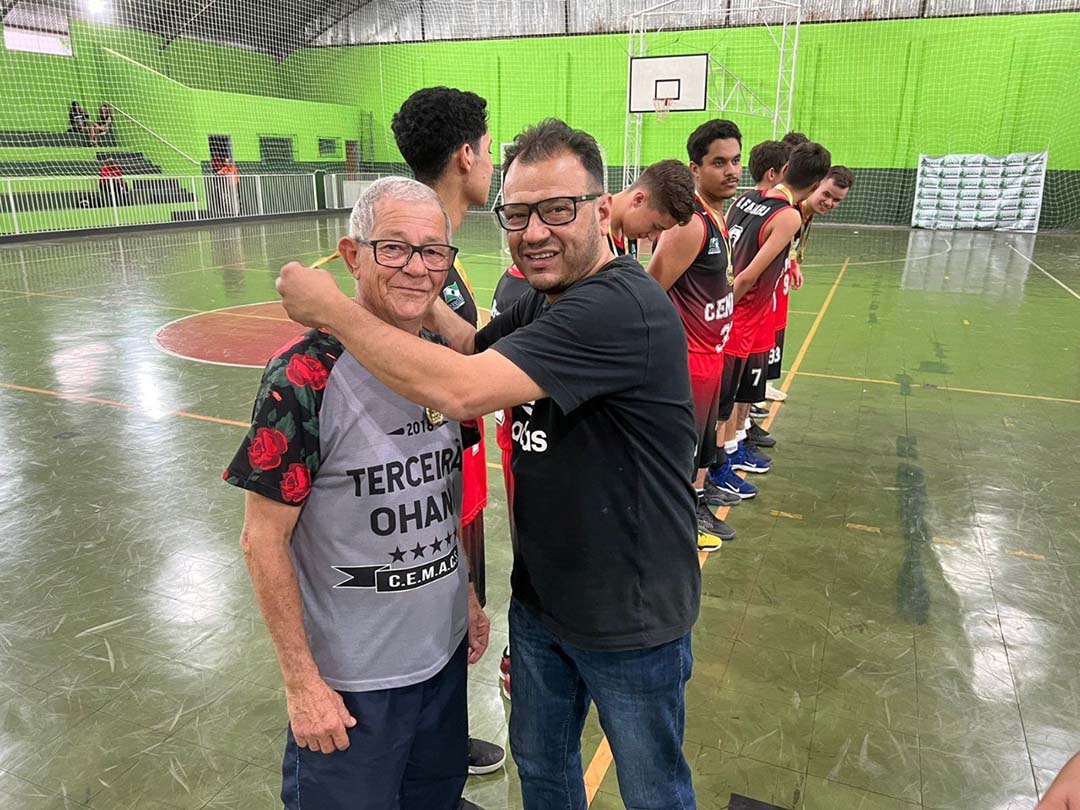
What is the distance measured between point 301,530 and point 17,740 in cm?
199

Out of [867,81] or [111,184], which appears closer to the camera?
[111,184]

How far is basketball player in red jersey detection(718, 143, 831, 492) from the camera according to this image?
181 inches

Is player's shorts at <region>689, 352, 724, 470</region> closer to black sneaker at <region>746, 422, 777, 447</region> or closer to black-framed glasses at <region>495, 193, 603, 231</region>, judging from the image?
black sneaker at <region>746, 422, 777, 447</region>

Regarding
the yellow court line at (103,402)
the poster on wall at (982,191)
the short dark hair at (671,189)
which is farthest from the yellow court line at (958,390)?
the poster on wall at (982,191)

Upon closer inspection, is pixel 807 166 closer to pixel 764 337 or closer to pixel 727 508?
pixel 764 337

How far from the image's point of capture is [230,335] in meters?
8.45

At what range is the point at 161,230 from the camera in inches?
742

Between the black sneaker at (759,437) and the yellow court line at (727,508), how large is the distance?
11.2 inches

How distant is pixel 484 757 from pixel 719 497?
250 cm

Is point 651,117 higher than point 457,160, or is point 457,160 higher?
point 651,117

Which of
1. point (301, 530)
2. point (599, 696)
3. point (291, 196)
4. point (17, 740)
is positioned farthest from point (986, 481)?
point (291, 196)

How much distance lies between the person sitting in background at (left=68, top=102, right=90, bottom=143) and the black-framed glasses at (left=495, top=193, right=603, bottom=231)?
23.0 meters

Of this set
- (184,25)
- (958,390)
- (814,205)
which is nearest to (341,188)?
(184,25)

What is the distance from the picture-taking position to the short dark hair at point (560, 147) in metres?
1.67
